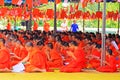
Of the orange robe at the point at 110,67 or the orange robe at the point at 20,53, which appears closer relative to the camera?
the orange robe at the point at 110,67

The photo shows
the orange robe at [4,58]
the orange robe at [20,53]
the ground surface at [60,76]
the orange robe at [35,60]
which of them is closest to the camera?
the ground surface at [60,76]

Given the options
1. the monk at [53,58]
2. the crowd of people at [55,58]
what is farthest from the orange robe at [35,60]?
the monk at [53,58]

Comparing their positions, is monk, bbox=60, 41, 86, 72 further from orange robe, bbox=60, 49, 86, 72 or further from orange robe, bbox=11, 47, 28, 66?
orange robe, bbox=11, 47, 28, 66

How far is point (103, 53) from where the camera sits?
32.3ft

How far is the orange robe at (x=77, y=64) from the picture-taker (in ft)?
35.0

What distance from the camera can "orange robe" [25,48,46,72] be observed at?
10377 millimetres

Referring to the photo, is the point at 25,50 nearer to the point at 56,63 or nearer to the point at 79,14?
the point at 56,63

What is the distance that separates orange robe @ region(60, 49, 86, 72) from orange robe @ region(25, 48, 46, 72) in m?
0.63

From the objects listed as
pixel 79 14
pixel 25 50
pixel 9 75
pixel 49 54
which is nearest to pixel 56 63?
pixel 49 54

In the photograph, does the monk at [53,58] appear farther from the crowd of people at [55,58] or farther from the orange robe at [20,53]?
the orange robe at [20,53]

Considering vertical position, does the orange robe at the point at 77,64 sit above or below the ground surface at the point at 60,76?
above

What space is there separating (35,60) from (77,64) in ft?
3.83

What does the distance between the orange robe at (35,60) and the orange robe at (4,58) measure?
57 cm

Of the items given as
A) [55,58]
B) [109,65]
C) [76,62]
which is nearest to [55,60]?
[55,58]
